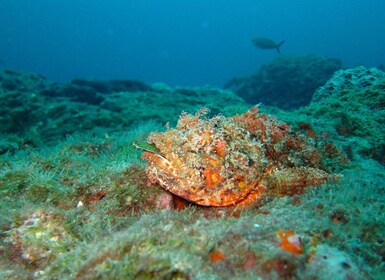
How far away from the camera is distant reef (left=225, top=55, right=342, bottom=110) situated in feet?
68.6

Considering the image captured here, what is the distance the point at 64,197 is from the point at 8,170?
3.24 ft

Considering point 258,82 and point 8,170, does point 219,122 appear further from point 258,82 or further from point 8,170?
point 258,82

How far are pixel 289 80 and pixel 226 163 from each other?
66.9 ft

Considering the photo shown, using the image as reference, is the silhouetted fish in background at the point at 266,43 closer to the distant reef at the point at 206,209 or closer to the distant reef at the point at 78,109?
the distant reef at the point at 78,109

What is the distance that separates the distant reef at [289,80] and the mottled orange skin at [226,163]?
17501 millimetres

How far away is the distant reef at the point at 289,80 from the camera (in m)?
→ 20.9

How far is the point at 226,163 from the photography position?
11.8 feet

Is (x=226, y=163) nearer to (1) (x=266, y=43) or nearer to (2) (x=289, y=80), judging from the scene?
(2) (x=289, y=80)

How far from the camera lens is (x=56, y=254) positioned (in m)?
2.82

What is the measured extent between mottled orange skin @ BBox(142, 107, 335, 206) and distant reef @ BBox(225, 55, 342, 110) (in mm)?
17501

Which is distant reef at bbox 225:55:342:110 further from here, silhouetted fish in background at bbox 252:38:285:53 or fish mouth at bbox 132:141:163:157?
fish mouth at bbox 132:141:163:157

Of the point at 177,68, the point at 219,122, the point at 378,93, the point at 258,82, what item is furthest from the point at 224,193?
the point at 177,68

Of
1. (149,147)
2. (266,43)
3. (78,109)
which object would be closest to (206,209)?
(149,147)

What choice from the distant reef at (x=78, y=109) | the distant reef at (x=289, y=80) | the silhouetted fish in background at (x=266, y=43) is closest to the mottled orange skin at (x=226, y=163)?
the distant reef at (x=78, y=109)
